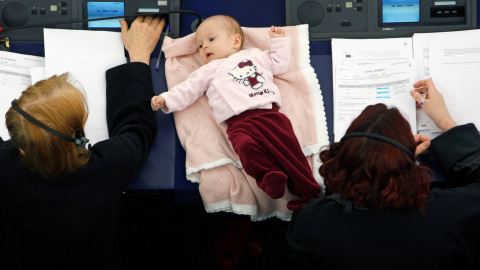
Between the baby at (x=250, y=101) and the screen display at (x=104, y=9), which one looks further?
the screen display at (x=104, y=9)

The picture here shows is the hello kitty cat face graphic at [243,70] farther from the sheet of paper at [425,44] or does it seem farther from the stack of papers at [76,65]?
the sheet of paper at [425,44]

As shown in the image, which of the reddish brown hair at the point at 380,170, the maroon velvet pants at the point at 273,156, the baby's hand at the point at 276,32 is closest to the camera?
the reddish brown hair at the point at 380,170

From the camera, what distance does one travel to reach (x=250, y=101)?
1.50 m

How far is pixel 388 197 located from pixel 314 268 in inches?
11.0

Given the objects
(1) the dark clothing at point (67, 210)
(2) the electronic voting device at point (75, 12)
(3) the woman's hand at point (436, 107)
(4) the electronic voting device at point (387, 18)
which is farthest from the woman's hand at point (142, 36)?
(3) the woman's hand at point (436, 107)

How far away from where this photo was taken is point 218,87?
1532mm

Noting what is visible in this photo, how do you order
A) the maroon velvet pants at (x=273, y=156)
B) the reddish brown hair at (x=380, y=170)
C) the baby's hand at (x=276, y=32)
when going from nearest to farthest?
the reddish brown hair at (x=380, y=170)
the maroon velvet pants at (x=273, y=156)
the baby's hand at (x=276, y=32)

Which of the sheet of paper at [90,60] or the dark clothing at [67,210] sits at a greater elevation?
the sheet of paper at [90,60]

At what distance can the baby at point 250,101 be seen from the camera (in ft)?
4.53

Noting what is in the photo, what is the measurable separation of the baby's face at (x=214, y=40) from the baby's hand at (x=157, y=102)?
272 millimetres

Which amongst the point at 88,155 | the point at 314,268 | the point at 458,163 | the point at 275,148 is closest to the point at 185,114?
the point at 275,148

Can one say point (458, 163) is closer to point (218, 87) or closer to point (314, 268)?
point (314, 268)

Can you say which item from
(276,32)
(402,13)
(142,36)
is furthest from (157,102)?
(402,13)

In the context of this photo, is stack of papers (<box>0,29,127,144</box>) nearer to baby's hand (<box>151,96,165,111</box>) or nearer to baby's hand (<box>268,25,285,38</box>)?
baby's hand (<box>151,96,165,111</box>)
